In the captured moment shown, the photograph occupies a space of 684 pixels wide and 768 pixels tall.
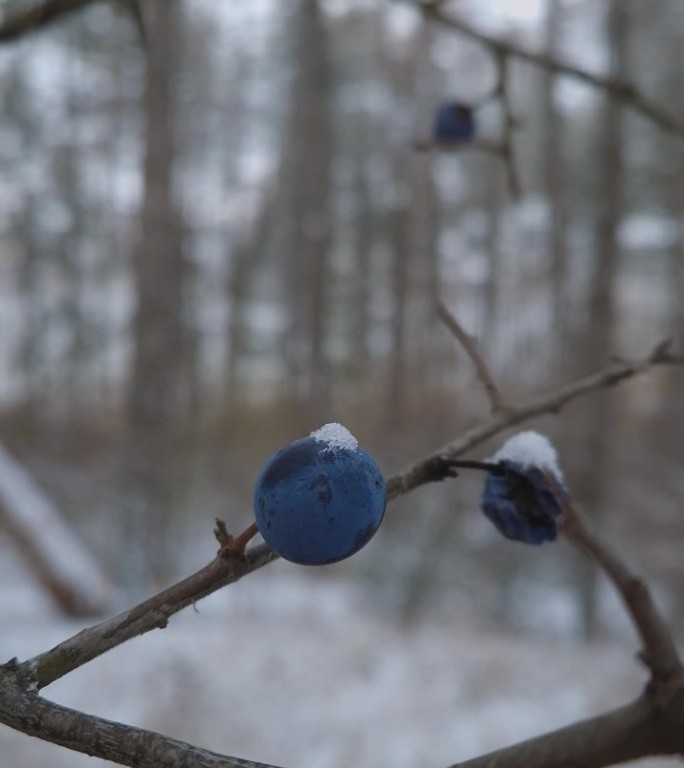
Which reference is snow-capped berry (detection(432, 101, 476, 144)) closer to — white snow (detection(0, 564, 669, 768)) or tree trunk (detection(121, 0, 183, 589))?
white snow (detection(0, 564, 669, 768))

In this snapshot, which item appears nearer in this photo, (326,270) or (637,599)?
(637,599)

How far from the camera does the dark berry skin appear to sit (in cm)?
48

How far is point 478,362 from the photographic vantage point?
64 centimetres

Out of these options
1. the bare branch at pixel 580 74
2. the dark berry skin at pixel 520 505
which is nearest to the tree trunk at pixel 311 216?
the bare branch at pixel 580 74

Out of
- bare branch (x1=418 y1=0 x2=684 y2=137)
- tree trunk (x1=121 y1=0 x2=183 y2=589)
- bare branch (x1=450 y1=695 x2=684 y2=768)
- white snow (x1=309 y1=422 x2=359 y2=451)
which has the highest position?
tree trunk (x1=121 y1=0 x2=183 y2=589)

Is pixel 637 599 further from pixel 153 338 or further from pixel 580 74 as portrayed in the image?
pixel 153 338

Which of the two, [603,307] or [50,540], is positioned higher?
[603,307]

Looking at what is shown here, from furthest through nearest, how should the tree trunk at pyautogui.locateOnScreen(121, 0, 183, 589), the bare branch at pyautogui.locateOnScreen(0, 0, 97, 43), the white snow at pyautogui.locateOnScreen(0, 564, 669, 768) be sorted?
the tree trunk at pyautogui.locateOnScreen(121, 0, 183, 589) < the white snow at pyautogui.locateOnScreen(0, 564, 669, 768) < the bare branch at pyautogui.locateOnScreen(0, 0, 97, 43)

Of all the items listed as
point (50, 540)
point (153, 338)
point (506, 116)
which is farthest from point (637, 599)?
point (153, 338)

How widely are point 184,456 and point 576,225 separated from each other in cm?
575

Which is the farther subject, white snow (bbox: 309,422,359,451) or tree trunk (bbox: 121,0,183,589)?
tree trunk (bbox: 121,0,183,589)

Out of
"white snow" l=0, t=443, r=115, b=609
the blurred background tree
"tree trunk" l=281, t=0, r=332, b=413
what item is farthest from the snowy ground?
"tree trunk" l=281, t=0, r=332, b=413

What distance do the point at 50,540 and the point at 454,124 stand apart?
3.70 metres

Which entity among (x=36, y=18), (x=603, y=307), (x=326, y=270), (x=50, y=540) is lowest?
(x=36, y=18)
